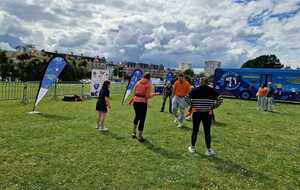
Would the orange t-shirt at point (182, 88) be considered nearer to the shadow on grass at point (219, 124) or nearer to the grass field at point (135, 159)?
the grass field at point (135, 159)

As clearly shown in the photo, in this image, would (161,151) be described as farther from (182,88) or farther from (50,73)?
(50,73)

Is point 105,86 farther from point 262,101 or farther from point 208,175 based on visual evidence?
point 262,101

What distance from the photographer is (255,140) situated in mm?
9680

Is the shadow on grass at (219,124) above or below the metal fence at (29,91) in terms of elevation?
below

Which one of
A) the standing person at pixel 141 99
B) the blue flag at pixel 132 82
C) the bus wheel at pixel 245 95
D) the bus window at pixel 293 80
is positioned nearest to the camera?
the standing person at pixel 141 99

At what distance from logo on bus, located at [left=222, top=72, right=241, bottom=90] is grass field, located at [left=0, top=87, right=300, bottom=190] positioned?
21.4 metres

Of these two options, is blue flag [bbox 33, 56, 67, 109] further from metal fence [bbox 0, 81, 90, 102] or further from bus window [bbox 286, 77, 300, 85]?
bus window [bbox 286, 77, 300, 85]

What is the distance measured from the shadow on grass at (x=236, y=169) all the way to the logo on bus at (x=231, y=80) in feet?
84.9

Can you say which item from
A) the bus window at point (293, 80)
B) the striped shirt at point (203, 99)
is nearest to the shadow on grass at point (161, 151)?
the striped shirt at point (203, 99)

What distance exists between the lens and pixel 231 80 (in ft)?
106

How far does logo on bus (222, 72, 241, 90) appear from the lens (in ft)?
105

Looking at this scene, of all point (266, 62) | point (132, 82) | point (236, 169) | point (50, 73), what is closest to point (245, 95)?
point (132, 82)

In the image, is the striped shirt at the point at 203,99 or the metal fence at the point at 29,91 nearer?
the striped shirt at the point at 203,99

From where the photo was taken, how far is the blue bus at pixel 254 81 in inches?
1133
